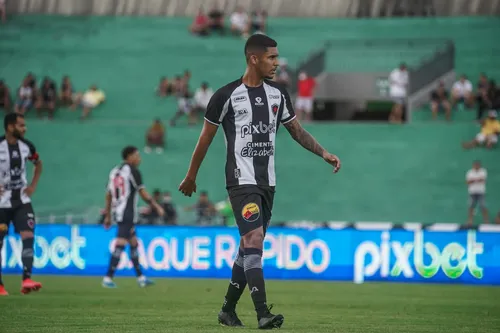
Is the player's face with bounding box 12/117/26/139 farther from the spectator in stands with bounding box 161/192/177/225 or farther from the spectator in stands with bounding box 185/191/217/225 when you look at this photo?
the spectator in stands with bounding box 185/191/217/225

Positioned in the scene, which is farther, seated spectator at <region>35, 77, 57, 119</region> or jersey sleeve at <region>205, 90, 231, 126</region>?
seated spectator at <region>35, 77, 57, 119</region>

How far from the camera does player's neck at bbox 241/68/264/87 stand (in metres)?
9.45

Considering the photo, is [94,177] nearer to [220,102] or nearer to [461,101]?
[461,101]

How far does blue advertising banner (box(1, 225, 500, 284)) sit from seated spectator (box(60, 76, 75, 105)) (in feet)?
50.9

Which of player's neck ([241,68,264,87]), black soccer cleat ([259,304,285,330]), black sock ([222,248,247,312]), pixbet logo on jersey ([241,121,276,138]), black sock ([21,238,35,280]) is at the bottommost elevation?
black sock ([21,238,35,280])

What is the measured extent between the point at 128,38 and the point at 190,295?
26948 mm

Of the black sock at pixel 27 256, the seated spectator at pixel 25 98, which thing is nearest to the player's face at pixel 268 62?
the black sock at pixel 27 256

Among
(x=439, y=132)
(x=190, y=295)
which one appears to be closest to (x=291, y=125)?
(x=190, y=295)

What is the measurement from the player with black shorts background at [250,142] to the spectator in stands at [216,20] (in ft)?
103

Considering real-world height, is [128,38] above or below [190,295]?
above

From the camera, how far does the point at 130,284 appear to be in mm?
18625

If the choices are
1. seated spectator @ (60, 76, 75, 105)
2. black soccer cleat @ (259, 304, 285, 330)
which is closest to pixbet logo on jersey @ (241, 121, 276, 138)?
black soccer cleat @ (259, 304, 285, 330)

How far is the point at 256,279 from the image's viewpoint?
9.16 m

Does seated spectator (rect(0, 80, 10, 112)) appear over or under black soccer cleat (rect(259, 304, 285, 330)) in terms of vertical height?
over
